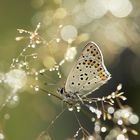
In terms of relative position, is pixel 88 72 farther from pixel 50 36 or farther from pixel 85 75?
pixel 50 36

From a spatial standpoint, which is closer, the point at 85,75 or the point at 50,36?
the point at 85,75

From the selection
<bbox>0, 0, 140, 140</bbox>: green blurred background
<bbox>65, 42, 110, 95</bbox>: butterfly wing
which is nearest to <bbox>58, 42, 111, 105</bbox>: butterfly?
<bbox>65, 42, 110, 95</bbox>: butterfly wing

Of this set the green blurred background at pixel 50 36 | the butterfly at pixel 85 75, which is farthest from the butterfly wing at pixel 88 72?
the green blurred background at pixel 50 36

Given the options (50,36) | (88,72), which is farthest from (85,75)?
(50,36)

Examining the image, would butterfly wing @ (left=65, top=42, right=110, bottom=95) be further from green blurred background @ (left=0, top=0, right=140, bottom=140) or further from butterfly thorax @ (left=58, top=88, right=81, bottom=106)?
green blurred background @ (left=0, top=0, right=140, bottom=140)

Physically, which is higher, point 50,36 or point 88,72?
point 50,36

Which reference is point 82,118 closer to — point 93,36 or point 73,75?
point 93,36
